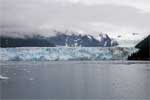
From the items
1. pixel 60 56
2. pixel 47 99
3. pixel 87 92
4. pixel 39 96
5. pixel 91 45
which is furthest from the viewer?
pixel 91 45

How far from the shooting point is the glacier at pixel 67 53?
91.8 feet

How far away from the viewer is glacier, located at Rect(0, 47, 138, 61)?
2797cm

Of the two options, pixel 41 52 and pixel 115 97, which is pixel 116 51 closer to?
pixel 41 52

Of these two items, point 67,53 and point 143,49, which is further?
point 67,53

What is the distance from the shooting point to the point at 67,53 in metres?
30.5

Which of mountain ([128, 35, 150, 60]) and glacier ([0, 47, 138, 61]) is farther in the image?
glacier ([0, 47, 138, 61])

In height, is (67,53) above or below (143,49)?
below

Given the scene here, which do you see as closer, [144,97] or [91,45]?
[144,97]

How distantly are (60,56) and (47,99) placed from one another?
23302mm

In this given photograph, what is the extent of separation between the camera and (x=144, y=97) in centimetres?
723

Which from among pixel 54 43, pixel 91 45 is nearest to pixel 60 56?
pixel 54 43

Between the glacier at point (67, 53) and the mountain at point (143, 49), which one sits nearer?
the mountain at point (143, 49)

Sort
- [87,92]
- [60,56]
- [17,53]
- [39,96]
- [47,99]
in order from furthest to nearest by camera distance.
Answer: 1. [60,56]
2. [17,53]
3. [87,92]
4. [39,96]
5. [47,99]

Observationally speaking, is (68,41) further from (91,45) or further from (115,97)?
(115,97)
